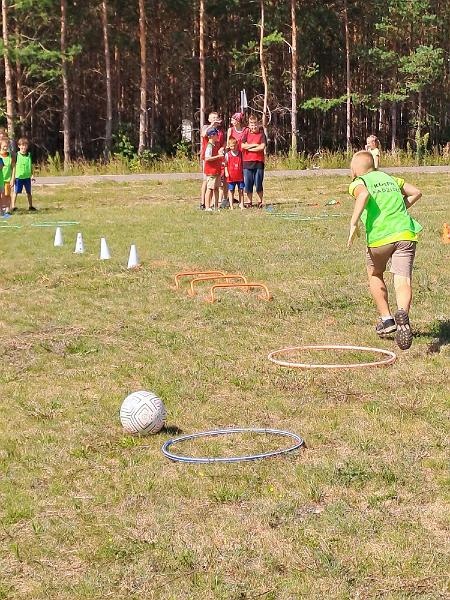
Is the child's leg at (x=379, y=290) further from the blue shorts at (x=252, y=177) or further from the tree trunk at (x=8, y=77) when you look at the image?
the tree trunk at (x=8, y=77)

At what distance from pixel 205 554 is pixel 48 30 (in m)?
41.6

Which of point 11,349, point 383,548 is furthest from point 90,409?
point 383,548

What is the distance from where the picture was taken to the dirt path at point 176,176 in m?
31.8

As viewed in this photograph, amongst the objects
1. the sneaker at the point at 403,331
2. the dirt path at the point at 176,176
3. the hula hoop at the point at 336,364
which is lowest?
the hula hoop at the point at 336,364

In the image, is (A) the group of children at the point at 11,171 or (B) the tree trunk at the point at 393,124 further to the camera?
(B) the tree trunk at the point at 393,124

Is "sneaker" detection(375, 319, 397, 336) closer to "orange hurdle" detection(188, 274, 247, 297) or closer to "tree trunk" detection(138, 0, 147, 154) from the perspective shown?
"orange hurdle" detection(188, 274, 247, 297)

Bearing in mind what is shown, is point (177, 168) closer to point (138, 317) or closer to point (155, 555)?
point (138, 317)

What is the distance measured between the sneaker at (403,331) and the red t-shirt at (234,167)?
1352cm

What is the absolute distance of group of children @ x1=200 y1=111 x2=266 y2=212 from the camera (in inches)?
822

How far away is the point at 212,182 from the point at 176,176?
1232 centimetres

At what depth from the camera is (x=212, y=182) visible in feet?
70.7

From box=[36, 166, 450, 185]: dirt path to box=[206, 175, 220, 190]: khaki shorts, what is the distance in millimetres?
9826

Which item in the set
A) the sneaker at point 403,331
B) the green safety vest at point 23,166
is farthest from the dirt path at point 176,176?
the sneaker at point 403,331

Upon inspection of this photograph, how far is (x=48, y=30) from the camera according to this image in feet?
142
